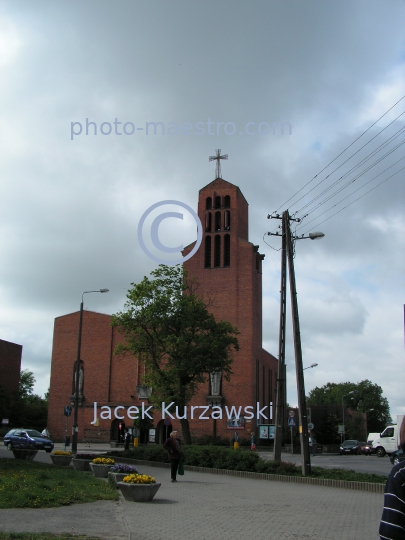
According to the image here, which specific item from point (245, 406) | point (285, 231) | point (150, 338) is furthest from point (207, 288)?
point (285, 231)

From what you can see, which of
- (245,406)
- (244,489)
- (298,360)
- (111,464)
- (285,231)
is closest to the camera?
(244,489)

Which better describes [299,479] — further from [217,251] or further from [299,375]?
[217,251]

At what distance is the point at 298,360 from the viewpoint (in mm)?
20891

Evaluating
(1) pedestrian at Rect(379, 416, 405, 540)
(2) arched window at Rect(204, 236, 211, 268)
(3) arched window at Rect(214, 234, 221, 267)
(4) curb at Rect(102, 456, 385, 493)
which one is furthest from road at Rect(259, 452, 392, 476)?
(2) arched window at Rect(204, 236, 211, 268)

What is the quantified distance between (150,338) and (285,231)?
598 inches

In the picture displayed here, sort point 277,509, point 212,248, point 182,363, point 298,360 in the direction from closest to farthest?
1. point 277,509
2. point 298,360
3. point 182,363
4. point 212,248

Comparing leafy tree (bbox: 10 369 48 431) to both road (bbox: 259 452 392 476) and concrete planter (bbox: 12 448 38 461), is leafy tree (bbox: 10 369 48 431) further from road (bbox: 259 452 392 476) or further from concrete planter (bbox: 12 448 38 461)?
concrete planter (bbox: 12 448 38 461)

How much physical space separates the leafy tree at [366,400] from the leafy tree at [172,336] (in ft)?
318

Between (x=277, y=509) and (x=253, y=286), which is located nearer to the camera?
(x=277, y=509)

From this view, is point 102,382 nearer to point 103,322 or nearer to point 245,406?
point 103,322

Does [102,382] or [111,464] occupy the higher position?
[102,382]

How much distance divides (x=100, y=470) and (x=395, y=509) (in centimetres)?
1564

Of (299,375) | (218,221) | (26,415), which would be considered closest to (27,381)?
(26,415)

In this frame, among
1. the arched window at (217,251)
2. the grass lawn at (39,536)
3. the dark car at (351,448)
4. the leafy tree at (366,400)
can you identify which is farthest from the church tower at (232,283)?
the leafy tree at (366,400)
